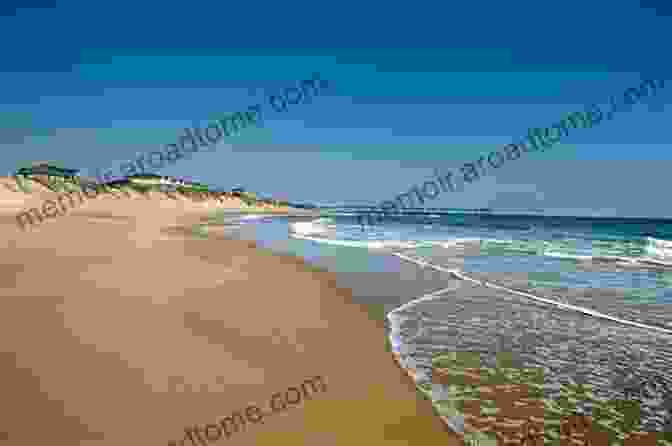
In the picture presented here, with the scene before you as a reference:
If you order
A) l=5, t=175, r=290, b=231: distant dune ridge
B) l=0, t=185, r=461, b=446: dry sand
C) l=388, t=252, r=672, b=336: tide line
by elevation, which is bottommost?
l=388, t=252, r=672, b=336: tide line

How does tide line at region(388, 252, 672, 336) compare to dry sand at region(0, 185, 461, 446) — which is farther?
tide line at region(388, 252, 672, 336)

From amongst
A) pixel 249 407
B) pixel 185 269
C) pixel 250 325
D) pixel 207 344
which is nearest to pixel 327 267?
pixel 185 269

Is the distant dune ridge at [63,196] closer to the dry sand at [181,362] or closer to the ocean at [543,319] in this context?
the dry sand at [181,362]

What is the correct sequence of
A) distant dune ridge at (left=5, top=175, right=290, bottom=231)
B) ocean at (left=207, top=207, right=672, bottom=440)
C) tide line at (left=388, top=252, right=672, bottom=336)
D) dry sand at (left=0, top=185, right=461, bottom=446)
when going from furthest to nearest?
distant dune ridge at (left=5, top=175, right=290, bottom=231), tide line at (left=388, top=252, right=672, bottom=336), ocean at (left=207, top=207, right=672, bottom=440), dry sand at (left=0, top=185, right=461, bottom=446)

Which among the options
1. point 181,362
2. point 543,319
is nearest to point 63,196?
point 181,362

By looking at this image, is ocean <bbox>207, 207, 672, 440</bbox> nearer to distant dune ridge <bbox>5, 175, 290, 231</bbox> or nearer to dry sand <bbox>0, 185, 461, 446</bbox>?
dry sand <bbox>0, 185, 461, 446</bbox>

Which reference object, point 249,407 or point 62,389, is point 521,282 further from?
point 62,389

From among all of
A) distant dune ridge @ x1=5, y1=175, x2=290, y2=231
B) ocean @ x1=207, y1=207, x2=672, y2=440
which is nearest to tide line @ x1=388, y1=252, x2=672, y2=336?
ocean @ x1=207, y1=207, x2=672, y2=440

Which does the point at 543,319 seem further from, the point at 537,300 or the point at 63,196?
the point at 63,196

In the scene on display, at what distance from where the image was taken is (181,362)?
4.84 metres

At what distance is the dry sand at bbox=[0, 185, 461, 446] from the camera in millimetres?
3602

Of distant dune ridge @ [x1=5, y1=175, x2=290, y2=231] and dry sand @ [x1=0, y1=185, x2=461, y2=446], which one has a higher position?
distant dune ridge @ [x1=5, y1=175, x2=290, y2=231]

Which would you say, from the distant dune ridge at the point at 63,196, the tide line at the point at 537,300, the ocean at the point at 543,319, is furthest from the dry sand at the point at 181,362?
the distant dune ridge at the point at 63,196

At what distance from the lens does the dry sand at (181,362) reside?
3.60 meters
